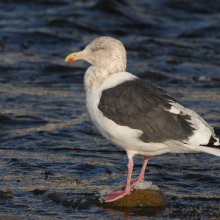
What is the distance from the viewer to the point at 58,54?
13445 millimetres

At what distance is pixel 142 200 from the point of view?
17.1ft

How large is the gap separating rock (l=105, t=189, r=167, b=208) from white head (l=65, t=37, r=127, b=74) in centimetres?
156

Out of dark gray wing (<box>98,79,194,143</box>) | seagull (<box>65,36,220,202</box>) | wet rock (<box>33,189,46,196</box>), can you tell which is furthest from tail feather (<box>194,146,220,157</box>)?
wet rock (<box>33,189,46,196</box>)

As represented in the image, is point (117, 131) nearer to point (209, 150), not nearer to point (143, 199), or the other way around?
point (143, 199)

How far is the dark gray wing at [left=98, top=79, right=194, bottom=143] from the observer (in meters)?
5.04

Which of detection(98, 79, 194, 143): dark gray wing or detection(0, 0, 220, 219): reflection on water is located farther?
detection(0, 0, 220, 219): reflection on water

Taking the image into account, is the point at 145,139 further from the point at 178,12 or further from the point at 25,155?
the point at 178,12

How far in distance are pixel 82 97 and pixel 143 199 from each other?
509 cm

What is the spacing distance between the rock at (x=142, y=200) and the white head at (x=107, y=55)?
156 centimetres

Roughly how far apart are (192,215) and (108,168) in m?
1.77

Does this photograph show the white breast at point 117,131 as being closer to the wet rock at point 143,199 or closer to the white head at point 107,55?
the white head at point 107,55

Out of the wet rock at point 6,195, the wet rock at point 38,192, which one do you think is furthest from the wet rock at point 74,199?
the wet rock at point 6,195

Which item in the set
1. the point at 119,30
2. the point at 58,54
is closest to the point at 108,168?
the point at 58,54

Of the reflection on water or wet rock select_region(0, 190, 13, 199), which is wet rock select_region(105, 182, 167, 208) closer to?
the reflection on water
